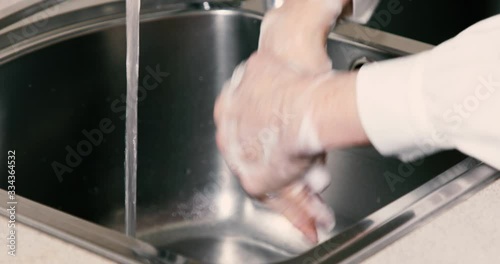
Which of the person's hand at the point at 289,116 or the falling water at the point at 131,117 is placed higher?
the person's hand at the point at 289,116

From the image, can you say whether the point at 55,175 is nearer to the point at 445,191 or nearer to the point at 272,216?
the point at 272,216

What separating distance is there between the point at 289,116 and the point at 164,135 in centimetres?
50

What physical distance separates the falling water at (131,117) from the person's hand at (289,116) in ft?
0.89

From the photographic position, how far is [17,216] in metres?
0.60

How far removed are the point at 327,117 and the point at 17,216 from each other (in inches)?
9.9

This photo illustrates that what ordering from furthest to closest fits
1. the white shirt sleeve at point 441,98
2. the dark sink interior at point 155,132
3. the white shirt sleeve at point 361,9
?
the dark sink interior at point 155,132 < the white shirt sleeve at point 361,9 < the white shirt sleeve at point 441,98

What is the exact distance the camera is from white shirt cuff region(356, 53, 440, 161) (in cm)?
51

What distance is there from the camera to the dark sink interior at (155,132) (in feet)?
2.99

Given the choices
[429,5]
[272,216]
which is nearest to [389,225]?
[272,216]

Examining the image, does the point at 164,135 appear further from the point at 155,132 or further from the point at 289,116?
the point at 289,116

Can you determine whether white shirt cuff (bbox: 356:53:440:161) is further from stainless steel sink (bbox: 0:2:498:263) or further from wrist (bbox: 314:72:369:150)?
stainless steel sink (bbox: 0:2:498:263)

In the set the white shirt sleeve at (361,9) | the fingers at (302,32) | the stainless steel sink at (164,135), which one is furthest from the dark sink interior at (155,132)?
the fingers at (302,32)

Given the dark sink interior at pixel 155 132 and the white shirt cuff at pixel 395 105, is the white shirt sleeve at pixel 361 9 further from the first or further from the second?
the white shirt cuff at pixel 395 105

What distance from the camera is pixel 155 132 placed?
1023 millimetres
